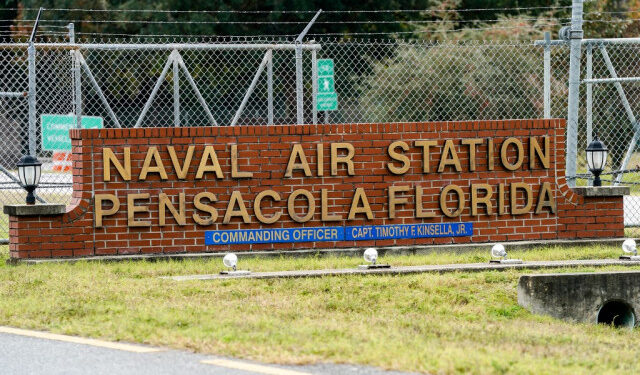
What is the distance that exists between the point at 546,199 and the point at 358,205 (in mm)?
2163

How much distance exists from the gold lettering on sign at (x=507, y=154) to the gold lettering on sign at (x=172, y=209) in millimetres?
3535

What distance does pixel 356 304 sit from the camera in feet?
29.8

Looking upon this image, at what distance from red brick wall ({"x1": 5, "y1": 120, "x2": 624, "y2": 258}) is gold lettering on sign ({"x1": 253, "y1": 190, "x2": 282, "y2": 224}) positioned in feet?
0.22

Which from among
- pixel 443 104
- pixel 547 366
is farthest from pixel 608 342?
pixel 443 104

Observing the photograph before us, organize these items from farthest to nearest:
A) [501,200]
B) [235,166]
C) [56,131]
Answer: [56,131]
[501,200]
[235,166]

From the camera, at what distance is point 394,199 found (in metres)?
12.0

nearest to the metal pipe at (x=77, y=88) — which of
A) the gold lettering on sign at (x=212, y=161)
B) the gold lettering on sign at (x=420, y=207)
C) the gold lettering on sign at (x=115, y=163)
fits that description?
the gold lettering on sign at (x=115, y=163)

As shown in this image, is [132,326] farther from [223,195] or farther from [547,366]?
[223,195]

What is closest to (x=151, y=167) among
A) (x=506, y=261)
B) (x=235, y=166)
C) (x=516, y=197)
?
(x=235, y=166)

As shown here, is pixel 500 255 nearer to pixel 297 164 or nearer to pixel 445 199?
pixel 445 199

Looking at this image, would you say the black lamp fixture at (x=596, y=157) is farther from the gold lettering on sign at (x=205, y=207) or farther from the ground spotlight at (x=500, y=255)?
the gold lettering on sign at (x=205, y=207)

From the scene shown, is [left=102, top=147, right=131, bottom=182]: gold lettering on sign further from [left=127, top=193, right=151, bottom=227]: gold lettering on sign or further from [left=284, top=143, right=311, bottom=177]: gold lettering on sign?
[left=284, top=143, right=311, bottom=177]: gold lettering on sign

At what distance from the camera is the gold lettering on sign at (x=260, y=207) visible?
11742 mm

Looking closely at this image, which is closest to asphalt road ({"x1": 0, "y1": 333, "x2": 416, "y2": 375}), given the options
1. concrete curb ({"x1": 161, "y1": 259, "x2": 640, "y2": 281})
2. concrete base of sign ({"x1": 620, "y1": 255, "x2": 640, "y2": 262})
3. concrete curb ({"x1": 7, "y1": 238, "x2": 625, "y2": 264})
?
concrete curb ({"x1": 161, "y1": 259, "x2": 640, "y2": 281})
